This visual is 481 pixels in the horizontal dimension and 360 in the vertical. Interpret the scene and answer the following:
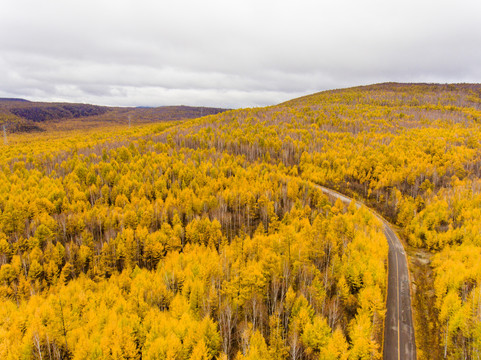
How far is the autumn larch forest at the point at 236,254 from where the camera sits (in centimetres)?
3575

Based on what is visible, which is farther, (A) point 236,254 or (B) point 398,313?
(A) point 236,254

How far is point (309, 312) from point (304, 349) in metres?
5.50

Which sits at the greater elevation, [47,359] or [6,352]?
[6,352]

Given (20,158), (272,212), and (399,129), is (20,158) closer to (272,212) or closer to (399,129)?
(272,212)

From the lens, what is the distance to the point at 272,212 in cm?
8131

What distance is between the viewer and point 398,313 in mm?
45594

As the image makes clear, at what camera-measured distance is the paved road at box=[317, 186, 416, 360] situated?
1544 inches

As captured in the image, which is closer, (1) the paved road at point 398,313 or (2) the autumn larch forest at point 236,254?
(2) the autumn larch forest at point 236,254

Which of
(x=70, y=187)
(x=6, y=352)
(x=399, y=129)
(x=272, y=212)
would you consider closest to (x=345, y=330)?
(x=272, y=212)

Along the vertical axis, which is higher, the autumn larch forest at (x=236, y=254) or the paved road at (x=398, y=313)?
the autumn larch forest at (x=236, y=254)

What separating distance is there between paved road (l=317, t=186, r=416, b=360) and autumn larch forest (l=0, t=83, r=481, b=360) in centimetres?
134

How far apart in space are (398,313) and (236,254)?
34.9m

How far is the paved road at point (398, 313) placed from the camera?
39.2 metres

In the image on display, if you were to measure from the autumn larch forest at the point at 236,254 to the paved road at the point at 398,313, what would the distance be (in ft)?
4.40
